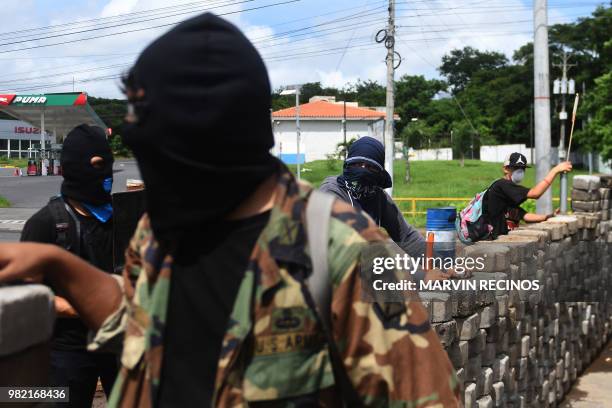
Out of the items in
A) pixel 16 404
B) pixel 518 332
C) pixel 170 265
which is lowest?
pixel 518 332

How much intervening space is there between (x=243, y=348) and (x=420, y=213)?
21.7m

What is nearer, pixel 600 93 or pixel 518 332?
pixel 518 332

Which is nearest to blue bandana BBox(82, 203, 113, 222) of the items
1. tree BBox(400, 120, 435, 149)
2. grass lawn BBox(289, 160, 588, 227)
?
grass lawn BBox(289, 160, 588, 227)

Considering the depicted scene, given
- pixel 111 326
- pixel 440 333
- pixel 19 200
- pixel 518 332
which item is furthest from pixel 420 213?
pixel 111 326

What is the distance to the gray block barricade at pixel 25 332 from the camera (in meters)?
1.43

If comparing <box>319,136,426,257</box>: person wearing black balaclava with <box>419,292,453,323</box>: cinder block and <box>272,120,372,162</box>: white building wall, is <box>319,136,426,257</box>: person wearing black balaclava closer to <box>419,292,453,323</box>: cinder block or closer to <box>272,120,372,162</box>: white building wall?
<box>419,292,453,323</box>: cinder block

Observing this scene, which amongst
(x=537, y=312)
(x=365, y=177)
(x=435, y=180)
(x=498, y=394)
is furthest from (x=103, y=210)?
(x=435, y=180)

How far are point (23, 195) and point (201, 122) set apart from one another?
28696 mm

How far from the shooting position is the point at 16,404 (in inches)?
61.0

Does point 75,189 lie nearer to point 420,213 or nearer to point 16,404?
point 16,404

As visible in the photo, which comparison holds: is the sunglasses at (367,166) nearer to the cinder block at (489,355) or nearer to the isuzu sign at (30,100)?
the cinder block at (489,355)

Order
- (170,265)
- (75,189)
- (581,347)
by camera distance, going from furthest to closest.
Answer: (581,347), (75,189), (170,265)

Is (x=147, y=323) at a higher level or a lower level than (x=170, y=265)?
lower

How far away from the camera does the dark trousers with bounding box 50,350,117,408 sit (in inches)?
119
